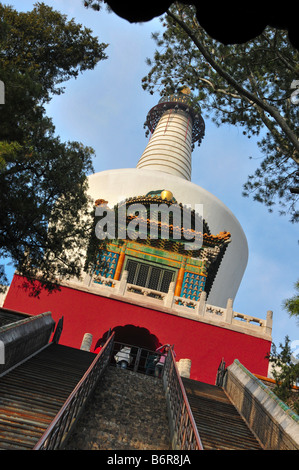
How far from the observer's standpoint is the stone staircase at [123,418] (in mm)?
5316

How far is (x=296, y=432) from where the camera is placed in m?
5.74

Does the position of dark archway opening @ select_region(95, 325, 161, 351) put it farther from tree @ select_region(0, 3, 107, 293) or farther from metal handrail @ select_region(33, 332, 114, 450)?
metal handrail @ select_region(33, 332, 114, 450)

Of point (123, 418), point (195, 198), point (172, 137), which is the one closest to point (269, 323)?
point (123, 418)

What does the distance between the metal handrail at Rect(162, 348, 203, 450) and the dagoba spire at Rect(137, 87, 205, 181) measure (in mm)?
22899

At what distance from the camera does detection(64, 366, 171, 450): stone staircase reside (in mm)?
5316

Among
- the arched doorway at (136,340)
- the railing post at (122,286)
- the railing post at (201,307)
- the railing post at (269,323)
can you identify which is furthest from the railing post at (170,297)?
the railing post at (269,323)

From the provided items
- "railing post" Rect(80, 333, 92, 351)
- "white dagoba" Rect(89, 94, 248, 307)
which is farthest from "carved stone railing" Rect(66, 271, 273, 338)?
"white dagoba" Rect(89, 94, 248, 307)

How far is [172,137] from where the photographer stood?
105 feet

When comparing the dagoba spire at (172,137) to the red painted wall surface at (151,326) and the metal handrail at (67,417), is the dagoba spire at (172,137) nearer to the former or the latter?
the red painted wall surface at (151,326)

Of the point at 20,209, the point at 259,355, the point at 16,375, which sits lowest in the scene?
the point at 16,375

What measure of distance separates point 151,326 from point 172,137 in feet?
71.4
